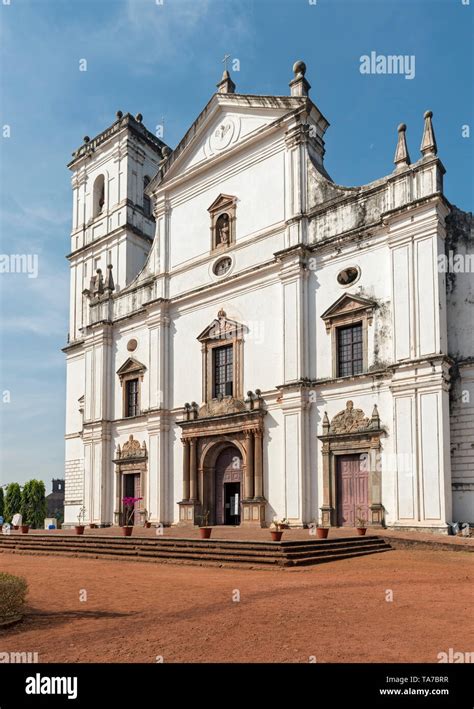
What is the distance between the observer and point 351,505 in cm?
2056

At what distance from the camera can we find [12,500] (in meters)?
54.1

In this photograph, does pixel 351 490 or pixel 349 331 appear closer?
pixel 351 490

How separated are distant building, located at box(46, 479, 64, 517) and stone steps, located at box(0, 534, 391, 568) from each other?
64.9 m

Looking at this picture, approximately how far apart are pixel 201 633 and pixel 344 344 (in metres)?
15.4

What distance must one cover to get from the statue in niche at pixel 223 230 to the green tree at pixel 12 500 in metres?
36.2

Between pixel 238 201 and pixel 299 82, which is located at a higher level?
pixel 299 82

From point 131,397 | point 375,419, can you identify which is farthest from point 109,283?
point 375,419

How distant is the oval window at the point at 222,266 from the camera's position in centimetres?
2630

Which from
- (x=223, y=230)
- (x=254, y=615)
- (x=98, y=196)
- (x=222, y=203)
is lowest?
(x=254, y=615)

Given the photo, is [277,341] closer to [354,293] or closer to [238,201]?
[354,293]

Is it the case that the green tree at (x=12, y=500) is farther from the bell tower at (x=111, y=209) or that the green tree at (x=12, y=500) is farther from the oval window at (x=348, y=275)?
the oval window at (x=348, y=275)

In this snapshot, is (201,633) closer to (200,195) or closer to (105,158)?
(200,195)

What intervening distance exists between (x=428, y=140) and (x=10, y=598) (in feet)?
59.4
